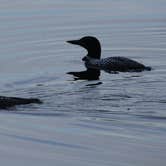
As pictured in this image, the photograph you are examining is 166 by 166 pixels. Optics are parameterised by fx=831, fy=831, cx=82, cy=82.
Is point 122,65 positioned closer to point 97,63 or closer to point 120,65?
point 120,65

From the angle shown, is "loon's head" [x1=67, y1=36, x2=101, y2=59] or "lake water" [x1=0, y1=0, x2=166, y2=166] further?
"loon's head" [x1=67, y1=36, x2=101, y2=59]

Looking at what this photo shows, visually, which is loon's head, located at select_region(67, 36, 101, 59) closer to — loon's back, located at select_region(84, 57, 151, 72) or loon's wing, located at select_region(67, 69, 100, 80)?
loon's back, located at select_region(84, 57, 151, 72)

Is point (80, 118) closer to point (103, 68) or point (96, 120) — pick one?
point (96, 120)

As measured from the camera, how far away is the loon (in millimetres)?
17781

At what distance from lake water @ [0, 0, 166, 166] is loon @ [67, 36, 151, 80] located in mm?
275

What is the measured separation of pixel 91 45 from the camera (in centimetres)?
2022

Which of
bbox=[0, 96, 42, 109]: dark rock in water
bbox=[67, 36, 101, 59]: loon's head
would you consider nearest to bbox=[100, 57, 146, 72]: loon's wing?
bbox=[67, 36, 101, 59]: loon's head

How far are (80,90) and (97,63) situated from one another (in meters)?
3.71

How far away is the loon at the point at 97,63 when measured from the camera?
17781 millimetres

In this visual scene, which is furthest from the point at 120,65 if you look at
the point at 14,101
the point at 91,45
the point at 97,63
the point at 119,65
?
the point at 14,101

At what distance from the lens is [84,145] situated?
1235cm

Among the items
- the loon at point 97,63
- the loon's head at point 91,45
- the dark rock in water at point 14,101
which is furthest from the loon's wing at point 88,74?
the dark rock in water at point 14,101

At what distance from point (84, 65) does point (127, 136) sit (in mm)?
6935

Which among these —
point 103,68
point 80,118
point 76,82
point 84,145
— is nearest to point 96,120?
point 80,118
